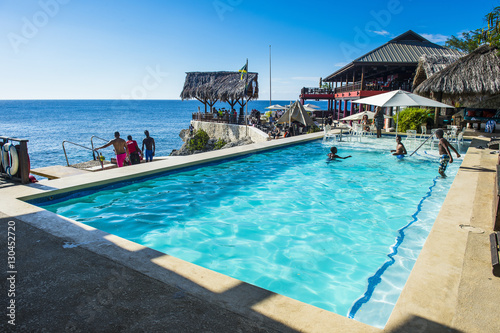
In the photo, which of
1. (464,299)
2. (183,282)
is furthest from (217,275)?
(464,299)

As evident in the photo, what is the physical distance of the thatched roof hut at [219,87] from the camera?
24.8m

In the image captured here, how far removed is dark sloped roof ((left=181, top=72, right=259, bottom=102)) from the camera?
24.8 m

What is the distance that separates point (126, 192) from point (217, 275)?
4613mm

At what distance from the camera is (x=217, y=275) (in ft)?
9.16

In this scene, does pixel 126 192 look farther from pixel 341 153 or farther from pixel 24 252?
pixel 341 153

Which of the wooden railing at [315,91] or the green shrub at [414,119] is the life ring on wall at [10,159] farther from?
the wooden railing at [315,91]

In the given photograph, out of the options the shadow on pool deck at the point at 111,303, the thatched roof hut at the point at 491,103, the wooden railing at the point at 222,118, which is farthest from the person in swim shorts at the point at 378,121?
the shadow on pool deck at the point at 111,303

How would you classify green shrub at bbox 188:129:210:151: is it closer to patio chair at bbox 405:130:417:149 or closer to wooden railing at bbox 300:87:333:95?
wooden railing at bbox 300:87:333:95

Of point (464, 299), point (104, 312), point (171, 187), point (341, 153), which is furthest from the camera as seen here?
point (341, 153)

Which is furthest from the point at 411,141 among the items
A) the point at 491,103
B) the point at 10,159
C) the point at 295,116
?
the point at 10,159

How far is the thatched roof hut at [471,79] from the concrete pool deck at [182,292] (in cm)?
1270

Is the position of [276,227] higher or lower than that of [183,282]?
lower

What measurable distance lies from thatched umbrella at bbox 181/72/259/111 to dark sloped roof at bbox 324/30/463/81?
8.53 meters

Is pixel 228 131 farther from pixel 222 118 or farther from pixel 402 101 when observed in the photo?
pixel 402 101
